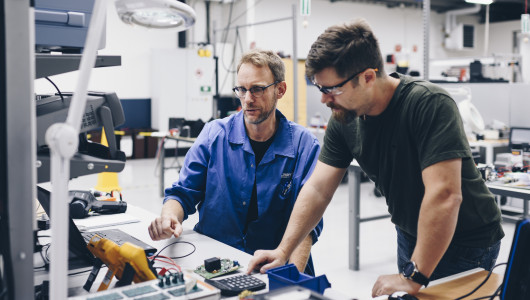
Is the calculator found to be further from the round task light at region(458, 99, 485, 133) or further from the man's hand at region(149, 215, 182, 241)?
the round task light at region(458, 99, 485, 133)

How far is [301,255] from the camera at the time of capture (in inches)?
66.5

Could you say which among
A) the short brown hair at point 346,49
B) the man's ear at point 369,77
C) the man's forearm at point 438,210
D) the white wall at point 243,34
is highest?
the white wall at point 243,34

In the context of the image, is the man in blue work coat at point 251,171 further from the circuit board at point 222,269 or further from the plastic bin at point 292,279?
the plastic bin at point 292,279

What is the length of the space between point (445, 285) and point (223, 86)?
766cm

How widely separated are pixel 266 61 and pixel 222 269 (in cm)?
78

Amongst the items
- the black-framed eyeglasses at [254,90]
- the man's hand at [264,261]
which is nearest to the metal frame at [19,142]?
the man's hand at [264,261]

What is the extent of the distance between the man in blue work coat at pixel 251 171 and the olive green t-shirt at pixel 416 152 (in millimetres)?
343

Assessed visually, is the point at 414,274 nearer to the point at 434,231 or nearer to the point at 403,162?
the point at 434,231

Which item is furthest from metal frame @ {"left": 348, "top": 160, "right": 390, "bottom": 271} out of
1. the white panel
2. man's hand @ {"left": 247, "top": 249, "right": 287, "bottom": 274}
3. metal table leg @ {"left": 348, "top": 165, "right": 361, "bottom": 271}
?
the white panel

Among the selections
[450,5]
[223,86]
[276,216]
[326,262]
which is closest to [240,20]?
[223,86]

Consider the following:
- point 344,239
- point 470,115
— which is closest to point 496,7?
point 470,115

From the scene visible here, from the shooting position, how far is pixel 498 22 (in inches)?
435

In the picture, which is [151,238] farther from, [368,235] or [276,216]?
[368,235]

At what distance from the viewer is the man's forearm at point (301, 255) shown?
1672 mm
